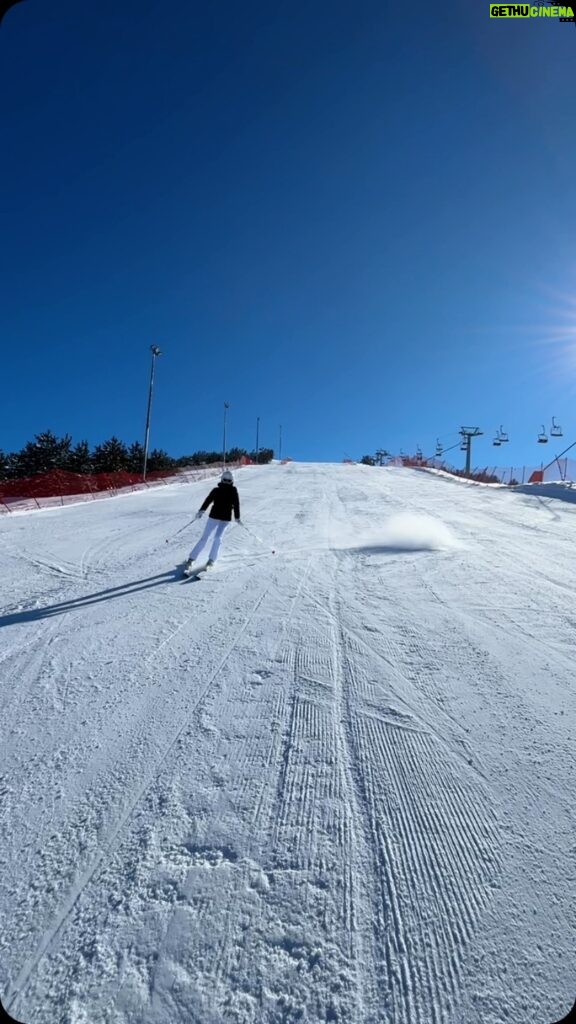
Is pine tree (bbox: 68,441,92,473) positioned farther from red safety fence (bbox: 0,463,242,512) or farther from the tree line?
red safety fence (bbox: 0,463,242,512)

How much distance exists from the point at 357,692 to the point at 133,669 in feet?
6.16

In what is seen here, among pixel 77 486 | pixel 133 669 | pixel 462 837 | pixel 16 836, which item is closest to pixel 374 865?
pixel 462 837

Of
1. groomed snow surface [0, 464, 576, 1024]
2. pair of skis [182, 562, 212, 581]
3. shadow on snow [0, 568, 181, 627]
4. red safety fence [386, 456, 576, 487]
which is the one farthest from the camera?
red safety fence [386, 456, 576, 487]

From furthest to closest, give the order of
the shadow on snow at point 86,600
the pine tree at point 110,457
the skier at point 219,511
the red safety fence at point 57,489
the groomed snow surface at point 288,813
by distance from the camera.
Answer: the pine tree at point 110,457, the red safety fence at point 57,489, the skier at point 219,511, the shadow on snow at point 86,600, the groomed snow surface at point 288,813

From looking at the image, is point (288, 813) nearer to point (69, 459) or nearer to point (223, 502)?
point (223, 502)

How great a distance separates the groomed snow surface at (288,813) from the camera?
1.33 metres

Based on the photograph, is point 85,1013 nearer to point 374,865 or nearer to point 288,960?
point 288,960

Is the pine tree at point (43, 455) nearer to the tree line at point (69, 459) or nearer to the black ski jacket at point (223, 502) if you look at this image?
the tree line at point (69, 459)

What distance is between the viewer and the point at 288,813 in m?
1.92

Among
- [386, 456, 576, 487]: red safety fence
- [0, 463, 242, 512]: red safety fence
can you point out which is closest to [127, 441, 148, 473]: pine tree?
Result: [0, 463, 242, 512]: red safety fence

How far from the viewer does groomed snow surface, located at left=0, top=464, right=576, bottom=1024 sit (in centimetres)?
133

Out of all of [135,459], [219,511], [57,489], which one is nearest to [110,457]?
[135,459]

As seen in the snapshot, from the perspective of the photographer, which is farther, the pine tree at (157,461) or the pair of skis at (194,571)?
the pine tree at (157,461)

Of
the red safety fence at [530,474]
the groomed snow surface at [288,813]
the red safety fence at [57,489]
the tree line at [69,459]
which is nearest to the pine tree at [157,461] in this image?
the tree line at [69,459]
